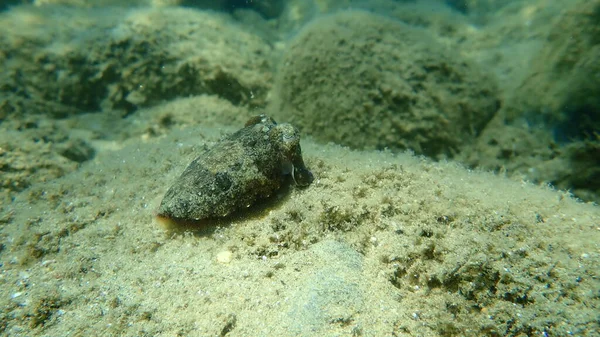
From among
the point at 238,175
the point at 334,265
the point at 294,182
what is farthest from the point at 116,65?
the point at 334,265

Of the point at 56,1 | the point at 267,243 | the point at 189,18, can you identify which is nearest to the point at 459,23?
the point at 189,18

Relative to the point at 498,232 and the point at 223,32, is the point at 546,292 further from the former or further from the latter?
the point at 223,32

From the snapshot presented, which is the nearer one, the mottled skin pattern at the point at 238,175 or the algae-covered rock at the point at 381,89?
the mottled skin pattern at the point at 238,175

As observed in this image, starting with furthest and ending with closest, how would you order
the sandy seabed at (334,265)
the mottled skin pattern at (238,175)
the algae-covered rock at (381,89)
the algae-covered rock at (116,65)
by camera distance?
the algae-covered rock at (116,65) < the algae-covered rock at (381,89) < the mottled skin pattern at (238,175) < the sandy seabed at (334,265)

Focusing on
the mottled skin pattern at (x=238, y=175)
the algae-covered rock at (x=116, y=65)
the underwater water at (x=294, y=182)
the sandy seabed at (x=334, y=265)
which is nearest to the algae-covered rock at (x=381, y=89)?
the underwater water at (x=294, y=182)

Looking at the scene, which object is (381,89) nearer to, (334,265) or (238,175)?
(238,175)

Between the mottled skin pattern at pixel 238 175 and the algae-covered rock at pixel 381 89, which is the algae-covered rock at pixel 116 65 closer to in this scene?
the algae-covered rock at pixel 381 89

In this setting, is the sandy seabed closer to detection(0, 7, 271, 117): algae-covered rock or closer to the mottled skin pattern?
the mottled skin pattern
